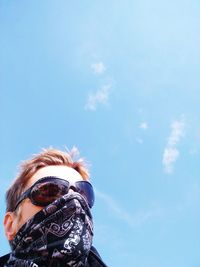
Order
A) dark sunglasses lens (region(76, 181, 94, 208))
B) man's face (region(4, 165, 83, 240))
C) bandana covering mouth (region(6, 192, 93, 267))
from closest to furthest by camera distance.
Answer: bandana covering mouth (region(6, 192, 93, 267))
man's face (region(4, 165, 83, 240))
dark sunglasses lens (region(76, 181, 94, 208))

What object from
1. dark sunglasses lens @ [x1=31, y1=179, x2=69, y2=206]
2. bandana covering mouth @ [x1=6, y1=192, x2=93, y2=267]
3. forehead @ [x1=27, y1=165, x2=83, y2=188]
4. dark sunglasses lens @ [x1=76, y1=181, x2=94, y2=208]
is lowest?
bandana covering mouth @ [x1=6, y1=192, x2=93, y2=267]

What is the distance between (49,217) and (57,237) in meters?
0.30

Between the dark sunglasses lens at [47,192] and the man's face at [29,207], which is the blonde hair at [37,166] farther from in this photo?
the dark sunglasses lens at [47,192]

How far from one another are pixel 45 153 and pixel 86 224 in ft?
5.21

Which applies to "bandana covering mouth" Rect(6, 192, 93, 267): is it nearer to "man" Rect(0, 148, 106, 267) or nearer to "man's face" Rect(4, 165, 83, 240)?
"man" Rect(0, 148, 106, 267)

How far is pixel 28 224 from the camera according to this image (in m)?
3.77

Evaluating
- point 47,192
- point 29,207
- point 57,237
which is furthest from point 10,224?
point 57,237

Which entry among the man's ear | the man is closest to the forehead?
the man

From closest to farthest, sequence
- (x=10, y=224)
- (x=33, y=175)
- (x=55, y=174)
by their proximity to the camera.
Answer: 1. (x=10, y=224)
2. (x=55, y=174)
3. (x=33, y=175)

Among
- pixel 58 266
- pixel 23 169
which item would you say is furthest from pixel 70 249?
pixel 23 169

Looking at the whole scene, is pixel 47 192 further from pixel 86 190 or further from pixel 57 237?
pixel 57 237

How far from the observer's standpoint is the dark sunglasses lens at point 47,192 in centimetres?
407

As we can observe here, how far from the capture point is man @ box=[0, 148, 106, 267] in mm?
3418

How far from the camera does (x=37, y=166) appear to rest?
4.80 m
